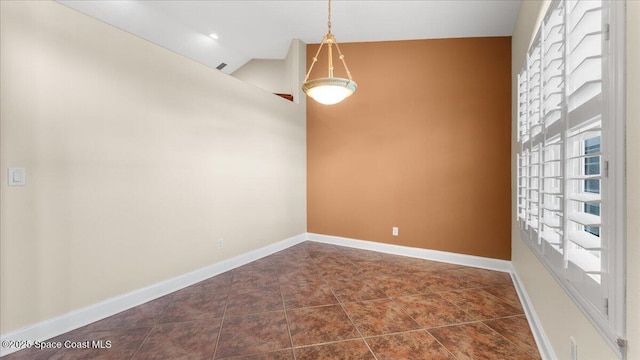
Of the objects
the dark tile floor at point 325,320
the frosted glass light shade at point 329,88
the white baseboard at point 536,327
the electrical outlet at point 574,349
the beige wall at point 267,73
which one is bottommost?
the dark tile floor at point 325,320

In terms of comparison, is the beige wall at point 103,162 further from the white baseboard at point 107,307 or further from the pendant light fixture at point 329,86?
the pendant light fixture at point 329,86

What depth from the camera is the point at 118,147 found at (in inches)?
95.8

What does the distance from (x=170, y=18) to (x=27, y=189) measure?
322cm

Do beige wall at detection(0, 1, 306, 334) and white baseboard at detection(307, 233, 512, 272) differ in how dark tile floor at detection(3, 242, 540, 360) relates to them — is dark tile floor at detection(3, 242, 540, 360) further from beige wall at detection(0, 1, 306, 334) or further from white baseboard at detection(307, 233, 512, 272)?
beige wall at detection(0, 1, 306, 334)

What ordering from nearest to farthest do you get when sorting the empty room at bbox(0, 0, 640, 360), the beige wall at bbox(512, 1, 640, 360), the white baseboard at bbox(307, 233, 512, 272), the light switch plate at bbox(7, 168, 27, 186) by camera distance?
1. the beige wall at bbox(512, 1, 640, 360)
2. the empty room at bbox(0, 0, 640, 360)
3. the light switch plate at bbox(7, 168, 27, 186)
4. the white baseboard at bbox(307, 233, 512, 272)

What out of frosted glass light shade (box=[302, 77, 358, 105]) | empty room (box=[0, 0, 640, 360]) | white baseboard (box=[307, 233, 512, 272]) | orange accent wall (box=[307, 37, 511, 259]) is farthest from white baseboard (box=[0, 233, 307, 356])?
frosted glass light shade (box=[302, 77, 358, 105])

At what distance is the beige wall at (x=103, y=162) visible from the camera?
1918 millimetres

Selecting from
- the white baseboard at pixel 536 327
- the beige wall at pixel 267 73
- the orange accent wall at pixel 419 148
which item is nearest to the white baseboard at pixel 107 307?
the orange accent wall at pixel 419 148

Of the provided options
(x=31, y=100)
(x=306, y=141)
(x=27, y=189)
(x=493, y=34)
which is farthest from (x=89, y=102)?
(x=493, y=34)

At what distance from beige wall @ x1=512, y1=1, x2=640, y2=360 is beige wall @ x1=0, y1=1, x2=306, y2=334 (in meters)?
3.12

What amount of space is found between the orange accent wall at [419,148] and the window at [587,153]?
1652mm

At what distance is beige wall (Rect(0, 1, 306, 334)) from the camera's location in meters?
1.92

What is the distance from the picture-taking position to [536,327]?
2.03 m

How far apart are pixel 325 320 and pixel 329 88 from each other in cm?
208
